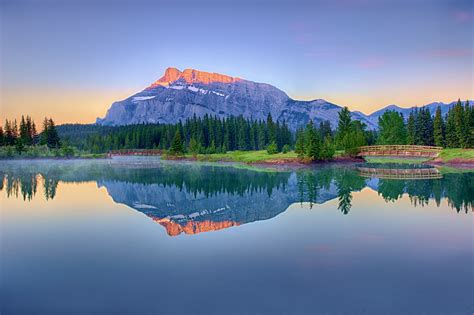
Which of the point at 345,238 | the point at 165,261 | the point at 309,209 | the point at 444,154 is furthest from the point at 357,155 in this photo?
the point at 165,261

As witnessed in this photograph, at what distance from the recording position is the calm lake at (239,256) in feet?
30.9

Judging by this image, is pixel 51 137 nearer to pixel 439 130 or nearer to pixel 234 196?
pixel 234 196

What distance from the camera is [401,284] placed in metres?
10.3

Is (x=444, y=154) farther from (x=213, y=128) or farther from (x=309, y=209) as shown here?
(x=213, y=128)

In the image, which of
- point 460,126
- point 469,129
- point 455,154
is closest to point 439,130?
point 460,126

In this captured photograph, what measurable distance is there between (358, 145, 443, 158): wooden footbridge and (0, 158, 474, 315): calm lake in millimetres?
44418

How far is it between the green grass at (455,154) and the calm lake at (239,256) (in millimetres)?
38257

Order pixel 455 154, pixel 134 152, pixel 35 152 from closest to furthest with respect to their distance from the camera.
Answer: pixel 455 154 < pixel 35 152 < pixel 134 152

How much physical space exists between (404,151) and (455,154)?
10630mm

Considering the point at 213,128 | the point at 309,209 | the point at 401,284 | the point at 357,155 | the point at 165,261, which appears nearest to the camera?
the point at 401,284

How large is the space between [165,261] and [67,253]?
3825 mm

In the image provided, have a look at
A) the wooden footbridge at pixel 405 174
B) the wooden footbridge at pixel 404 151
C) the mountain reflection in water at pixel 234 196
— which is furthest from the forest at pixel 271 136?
the mountain reflection in water at pixel 234 196

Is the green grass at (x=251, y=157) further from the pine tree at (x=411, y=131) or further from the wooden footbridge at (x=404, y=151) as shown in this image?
the pine tree at (x=411, y=131)

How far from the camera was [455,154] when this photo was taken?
61.5 metres
